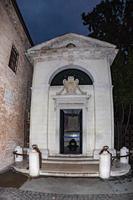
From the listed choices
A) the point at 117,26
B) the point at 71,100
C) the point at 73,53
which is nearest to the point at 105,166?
the point at 71,100

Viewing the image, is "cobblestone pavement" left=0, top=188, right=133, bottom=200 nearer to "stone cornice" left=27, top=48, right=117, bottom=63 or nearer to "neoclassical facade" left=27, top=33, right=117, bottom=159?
"neoclassical facade" left=27, top=33, right=117, bottom=159

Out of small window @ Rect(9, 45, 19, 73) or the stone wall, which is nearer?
the stone wall

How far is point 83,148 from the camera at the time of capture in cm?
1276

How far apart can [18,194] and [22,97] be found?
7.22 m

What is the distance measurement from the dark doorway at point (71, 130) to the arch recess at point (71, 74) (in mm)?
1688

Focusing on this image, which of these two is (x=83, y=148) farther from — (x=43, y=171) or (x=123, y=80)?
(x=123, y=80)

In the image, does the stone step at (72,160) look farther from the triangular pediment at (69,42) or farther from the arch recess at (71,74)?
the triangular pediment at (69,42)

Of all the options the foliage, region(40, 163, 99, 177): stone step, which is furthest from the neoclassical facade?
the foliage

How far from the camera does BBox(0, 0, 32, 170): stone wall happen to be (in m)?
10.3

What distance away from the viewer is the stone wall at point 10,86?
1029 centimetres

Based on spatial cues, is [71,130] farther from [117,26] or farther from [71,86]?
[117,26]

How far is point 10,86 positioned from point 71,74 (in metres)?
3.82

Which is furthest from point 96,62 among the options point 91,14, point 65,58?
point 91,14

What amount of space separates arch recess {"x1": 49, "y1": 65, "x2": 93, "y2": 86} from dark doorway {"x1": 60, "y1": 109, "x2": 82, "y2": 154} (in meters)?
1.69
